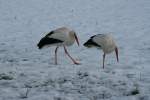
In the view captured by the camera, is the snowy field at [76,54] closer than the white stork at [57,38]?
Yes

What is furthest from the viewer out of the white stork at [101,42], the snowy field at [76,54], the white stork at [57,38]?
the white stork at [57,38]

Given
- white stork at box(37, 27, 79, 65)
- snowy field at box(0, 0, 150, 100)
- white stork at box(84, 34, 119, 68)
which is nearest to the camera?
snowy field at box(0, 0, 150, 100)

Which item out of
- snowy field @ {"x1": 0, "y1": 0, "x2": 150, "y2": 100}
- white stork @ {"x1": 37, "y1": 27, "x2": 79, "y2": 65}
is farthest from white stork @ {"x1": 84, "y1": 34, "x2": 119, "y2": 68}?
white stork @ {"x1": 37, "y1": 27, "x2": 79, "y2": 65}

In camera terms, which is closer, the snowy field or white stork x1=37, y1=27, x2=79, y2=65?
the snowy field

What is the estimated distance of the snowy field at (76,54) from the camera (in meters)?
7.14

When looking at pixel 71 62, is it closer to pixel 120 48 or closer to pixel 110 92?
pixel 120 48

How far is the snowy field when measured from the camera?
7.14 meters

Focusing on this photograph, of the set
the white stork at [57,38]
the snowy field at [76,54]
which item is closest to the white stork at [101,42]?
the snowy field at [76,54]

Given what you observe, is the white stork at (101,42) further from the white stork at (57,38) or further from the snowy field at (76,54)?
the white stork at (57,38)

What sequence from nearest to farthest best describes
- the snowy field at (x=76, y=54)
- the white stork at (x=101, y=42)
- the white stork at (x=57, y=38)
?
the snowy field at (x=76, y=54) → the white stork at (x=101, y=42) → the white stork at (x=57, y=38)

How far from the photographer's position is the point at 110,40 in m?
9.70

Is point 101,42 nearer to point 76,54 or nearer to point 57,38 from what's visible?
point 57,38

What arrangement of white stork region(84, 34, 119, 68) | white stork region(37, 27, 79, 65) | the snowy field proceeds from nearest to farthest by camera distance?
1. the snowy field
2. white stork region(84, 34, 119, 68)
3. white stork region(37, 27, 79, 65)

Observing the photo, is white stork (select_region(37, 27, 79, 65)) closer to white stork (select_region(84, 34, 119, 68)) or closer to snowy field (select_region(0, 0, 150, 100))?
snowy field (select_region(0, 0, 150, 100))
